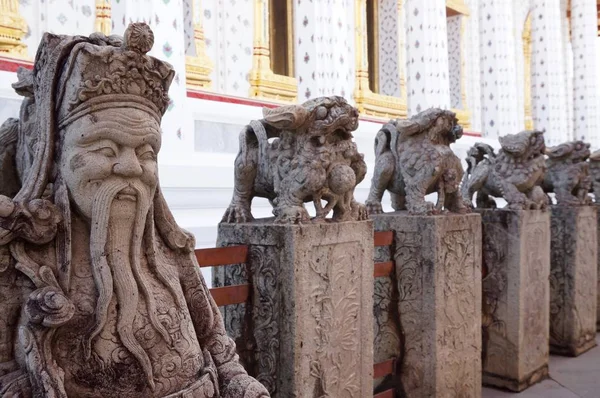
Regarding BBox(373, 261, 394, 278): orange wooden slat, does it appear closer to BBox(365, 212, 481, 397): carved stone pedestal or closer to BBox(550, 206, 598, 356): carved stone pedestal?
BBox(365, 212, 481, 397): carved stone pedestal

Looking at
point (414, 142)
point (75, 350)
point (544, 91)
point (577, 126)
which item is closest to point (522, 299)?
point (414, 142)

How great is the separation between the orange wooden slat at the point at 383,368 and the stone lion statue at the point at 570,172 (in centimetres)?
272

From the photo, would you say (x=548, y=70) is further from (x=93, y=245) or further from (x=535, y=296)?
(x=93, y=245)

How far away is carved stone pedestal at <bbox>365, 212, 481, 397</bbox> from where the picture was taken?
353cm

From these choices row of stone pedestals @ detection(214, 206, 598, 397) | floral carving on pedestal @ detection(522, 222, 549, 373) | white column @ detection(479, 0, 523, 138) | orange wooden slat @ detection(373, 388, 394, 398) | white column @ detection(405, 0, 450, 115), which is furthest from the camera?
white column @ detection(479, 0, 523, 138)

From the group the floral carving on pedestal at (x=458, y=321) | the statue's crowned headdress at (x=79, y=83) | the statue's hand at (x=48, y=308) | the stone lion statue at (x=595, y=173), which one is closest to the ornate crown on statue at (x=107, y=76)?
the statue's crowned headdress at (x=79, y=83)

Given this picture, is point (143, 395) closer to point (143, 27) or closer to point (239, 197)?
point (143, 27)

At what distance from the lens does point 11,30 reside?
5383 millimetres

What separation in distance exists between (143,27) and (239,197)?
128cm

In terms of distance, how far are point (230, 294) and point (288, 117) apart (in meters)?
0.82

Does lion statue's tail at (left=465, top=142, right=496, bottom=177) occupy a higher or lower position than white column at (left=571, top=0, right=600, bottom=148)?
lower

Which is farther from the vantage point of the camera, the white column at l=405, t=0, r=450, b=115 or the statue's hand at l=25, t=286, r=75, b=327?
the white column at l=405, t=0, r=450, b=115

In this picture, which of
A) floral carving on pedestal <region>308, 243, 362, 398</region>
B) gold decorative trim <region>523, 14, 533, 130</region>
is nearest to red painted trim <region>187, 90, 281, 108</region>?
floral carving on pedestal <region>308, 243, 362, 398</region>

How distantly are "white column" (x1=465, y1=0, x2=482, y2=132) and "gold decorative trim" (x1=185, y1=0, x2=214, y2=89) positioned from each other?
267 inches
